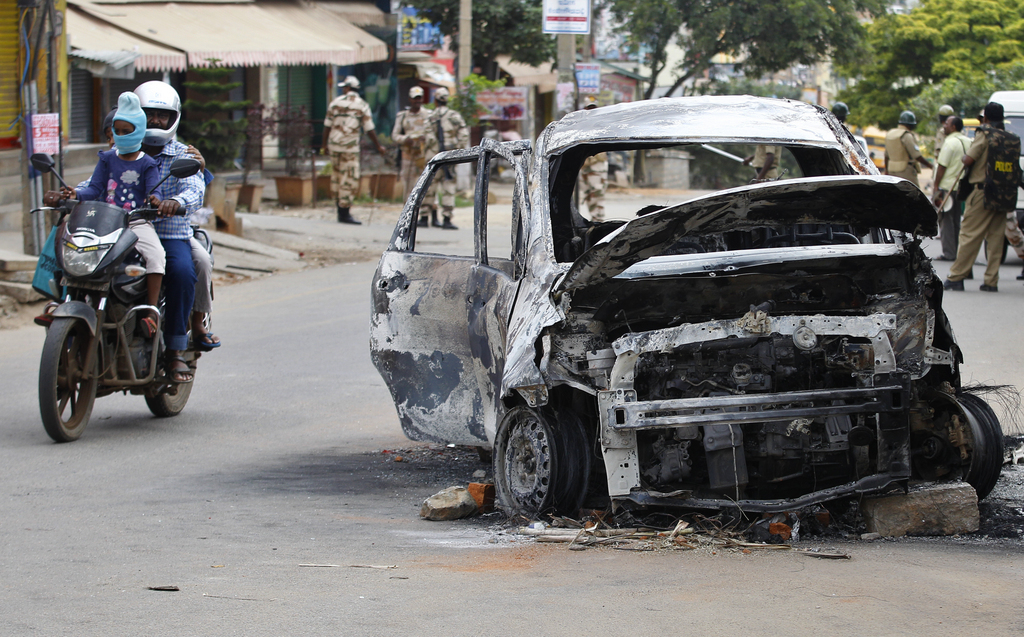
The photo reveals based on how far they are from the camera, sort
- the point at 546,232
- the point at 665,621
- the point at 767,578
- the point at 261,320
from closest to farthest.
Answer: the point at 665,621 < the point at 767,578 < the point at 546,232 < the point at 261,320

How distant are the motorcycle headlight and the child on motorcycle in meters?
0.32

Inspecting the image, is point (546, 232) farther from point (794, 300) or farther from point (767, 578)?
point (767, 578)

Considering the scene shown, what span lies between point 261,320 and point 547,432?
24.2 ft

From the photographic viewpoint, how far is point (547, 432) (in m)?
4.86

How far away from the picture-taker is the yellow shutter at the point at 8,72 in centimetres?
1457

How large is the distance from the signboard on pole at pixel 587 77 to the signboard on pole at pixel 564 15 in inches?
90.3

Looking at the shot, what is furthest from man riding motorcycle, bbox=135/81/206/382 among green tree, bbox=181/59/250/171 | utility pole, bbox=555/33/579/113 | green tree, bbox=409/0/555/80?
green tree, bbox=409/0/555/80

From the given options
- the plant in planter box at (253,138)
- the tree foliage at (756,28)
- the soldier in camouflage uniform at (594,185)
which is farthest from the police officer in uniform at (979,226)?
the tree foliage at (756,28)

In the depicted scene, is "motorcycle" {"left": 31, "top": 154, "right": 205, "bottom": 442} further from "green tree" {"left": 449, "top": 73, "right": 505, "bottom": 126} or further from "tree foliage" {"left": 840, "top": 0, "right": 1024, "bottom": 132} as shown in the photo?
"tree foliage" {"left": 840, "top": 0, "right": 1024, "bottom": 132}

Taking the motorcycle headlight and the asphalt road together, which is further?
the motorcycle headlight

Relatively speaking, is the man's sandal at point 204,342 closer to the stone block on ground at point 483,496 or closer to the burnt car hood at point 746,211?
the stone block on ground at point 483,496

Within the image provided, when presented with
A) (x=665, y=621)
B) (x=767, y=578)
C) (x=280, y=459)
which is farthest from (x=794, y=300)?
(x=280, y=459)

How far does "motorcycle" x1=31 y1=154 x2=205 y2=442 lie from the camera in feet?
22.1

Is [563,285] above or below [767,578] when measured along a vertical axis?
above
